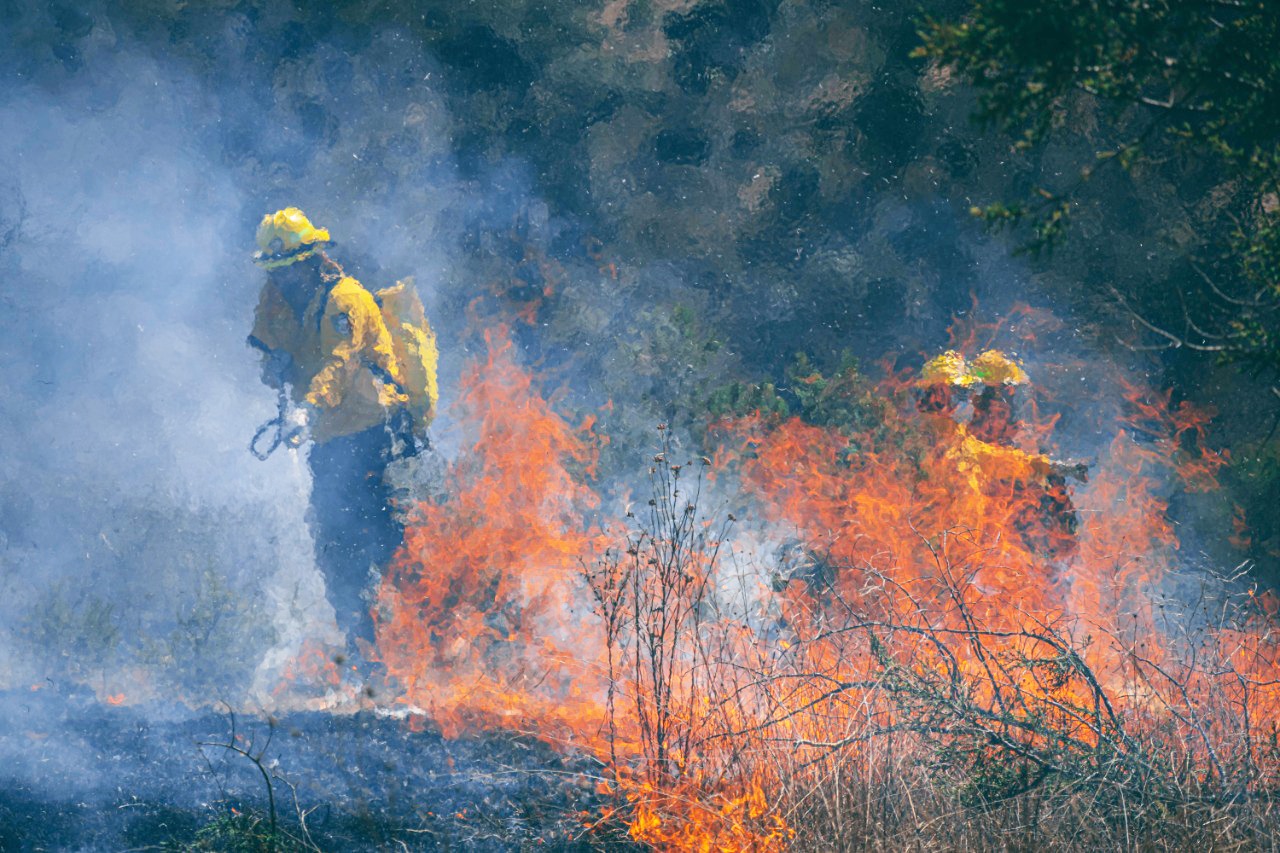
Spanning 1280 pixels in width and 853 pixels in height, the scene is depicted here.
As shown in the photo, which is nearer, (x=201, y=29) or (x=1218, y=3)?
(x=1218, y=3)

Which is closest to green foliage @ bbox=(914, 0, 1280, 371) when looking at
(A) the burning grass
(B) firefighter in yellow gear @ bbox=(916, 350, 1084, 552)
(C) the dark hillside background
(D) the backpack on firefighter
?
(A) the burning grass

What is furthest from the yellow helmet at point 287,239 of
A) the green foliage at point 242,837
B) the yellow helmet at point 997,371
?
the yellow helmet at point 997,371

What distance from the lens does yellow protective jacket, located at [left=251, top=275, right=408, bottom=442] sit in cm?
805

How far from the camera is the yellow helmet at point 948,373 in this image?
8.93 meters

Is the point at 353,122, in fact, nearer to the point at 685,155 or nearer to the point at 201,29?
the point at 201,29

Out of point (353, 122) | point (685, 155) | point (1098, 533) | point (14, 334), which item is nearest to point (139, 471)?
point (14, 334)

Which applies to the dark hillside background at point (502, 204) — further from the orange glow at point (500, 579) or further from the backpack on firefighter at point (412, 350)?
the backpack on firefighter at point (412, 350)

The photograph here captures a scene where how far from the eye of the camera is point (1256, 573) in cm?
952

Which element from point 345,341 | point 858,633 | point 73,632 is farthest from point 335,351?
point 73,632

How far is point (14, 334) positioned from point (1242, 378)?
10577 millimetres

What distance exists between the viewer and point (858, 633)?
7.39 metres

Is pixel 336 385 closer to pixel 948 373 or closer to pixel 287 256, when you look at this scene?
pixel 287 256

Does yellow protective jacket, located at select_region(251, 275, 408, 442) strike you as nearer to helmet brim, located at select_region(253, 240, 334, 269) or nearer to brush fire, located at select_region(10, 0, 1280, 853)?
brush fire, located at select_region(10, 0, 1280, 853)

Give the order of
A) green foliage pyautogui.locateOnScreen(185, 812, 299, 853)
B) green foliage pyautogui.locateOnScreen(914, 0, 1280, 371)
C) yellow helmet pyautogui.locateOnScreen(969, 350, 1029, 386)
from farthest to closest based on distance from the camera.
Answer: yellow helmet pyautogui.locateOnScreen(969, 350, 1029, 386) < green foliage pyautogui.locateOnScreen(185, 812, 299, 853) < green foliage pyautogui.locateOnScreen(914, 0, 1280, 371)
